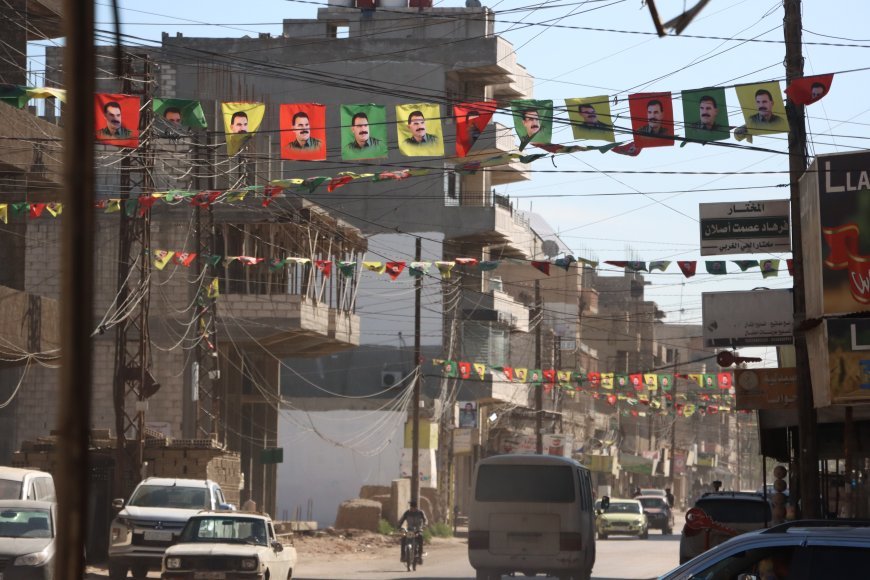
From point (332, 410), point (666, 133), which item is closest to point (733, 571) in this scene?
point (666, 133)

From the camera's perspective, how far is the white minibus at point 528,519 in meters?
24.6

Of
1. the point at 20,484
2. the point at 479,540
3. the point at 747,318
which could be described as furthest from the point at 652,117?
the point at 20,484

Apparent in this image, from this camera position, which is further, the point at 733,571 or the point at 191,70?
the point at 191,70

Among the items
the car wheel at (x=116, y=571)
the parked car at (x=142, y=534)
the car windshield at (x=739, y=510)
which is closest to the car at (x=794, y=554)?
the car windshield at (x=739, y=510)

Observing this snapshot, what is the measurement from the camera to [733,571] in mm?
9250

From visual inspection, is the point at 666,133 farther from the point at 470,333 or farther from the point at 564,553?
the point at 470,333

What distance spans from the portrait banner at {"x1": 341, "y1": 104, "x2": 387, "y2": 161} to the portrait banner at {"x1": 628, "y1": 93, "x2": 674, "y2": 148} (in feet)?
16.0

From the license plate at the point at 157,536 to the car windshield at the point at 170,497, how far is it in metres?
1.25

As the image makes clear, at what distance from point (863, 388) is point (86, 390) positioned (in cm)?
1358

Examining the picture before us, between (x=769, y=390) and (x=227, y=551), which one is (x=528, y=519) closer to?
(x=769, y=390)

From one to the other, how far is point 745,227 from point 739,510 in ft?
16.4

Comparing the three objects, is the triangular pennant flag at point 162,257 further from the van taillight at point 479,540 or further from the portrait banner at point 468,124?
the van taillight at point 479,540

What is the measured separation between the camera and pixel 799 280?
748 inches

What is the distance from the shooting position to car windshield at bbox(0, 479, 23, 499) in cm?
2169
